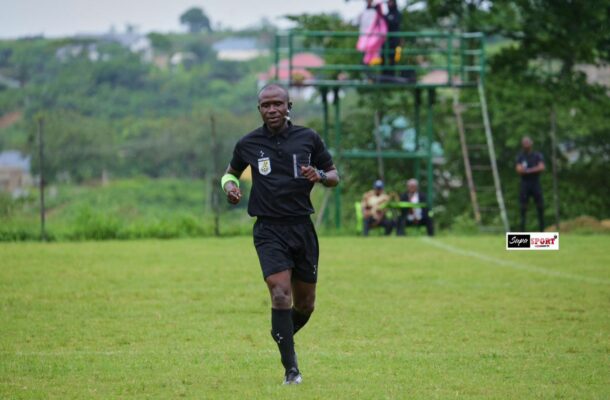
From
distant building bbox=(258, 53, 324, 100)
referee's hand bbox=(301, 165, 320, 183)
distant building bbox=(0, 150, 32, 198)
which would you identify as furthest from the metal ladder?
distant building bbox=(0, 150, 32, 198)

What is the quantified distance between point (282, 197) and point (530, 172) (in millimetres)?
18921

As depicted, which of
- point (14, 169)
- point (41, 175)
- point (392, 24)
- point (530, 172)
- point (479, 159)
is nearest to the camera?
point (41, 175)

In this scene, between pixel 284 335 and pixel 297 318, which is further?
pixel 297 318

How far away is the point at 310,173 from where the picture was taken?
33.5 feet

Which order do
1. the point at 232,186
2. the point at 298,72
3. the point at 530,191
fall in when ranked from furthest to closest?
the point at 298,72
the point at 530,191
the point at 232,186

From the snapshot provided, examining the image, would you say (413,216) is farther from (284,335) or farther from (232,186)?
(284,335)

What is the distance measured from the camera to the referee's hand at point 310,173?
1020 centimetres

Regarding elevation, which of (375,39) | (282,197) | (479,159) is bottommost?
(282,197)

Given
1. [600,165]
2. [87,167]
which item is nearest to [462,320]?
[600,165]

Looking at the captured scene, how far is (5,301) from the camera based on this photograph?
53.7 ft

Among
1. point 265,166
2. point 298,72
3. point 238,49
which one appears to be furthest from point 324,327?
point 238,49

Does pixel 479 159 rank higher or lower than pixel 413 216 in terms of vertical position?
higher

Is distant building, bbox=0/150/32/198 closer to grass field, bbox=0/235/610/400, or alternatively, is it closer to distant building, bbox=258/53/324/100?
distant building, bbox=258/53/324/100

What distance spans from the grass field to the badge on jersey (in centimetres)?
157
